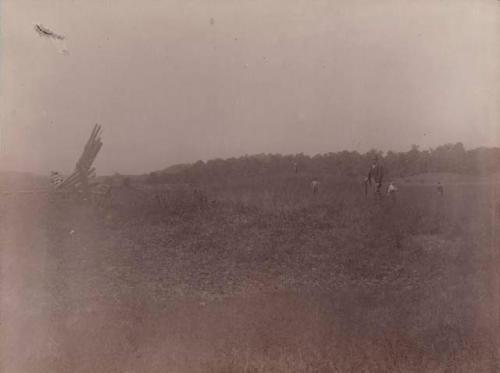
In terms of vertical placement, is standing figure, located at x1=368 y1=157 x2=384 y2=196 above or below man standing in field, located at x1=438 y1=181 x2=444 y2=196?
above

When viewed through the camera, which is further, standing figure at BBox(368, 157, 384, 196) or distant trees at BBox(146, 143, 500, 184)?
standing figure at BBox(368, 157, 384, 196)

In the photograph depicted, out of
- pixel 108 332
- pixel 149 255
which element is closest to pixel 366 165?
pixel 149 255

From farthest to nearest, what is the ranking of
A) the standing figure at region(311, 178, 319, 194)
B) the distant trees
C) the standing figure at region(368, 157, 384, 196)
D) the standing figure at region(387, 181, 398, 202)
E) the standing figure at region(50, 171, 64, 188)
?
the standing figure at region(311, 178, 319, 194)
the standing figure at region(387, 181, 398, 202)
the standing figure at region(368, 157, 384, 196)
the distant trees
the standing figure at region(50, 171, 64, 188)

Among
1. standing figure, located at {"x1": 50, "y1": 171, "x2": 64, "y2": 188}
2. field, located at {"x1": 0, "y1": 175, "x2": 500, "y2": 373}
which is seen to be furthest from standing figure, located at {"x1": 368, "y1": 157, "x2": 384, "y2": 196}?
standing figure, located at {"x1": 50, "y1": 171, "x2": 64, "y2": 188}

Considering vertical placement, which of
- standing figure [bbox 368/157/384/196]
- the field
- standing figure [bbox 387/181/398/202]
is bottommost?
the field

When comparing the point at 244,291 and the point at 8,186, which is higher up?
the point at 8,186

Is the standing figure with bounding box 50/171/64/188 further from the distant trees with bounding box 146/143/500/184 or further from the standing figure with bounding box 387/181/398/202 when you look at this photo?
the standing figure with bounding box 387/181/398/202

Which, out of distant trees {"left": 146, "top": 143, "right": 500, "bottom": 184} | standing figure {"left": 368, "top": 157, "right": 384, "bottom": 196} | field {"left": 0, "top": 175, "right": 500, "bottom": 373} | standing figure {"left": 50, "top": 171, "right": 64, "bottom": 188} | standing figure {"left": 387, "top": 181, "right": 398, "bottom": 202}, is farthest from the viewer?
standing figure {"left": 387, "top": 181, "right": 398, "bottom": 202}

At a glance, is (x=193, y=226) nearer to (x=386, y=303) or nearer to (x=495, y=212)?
(x=386, y=303)
